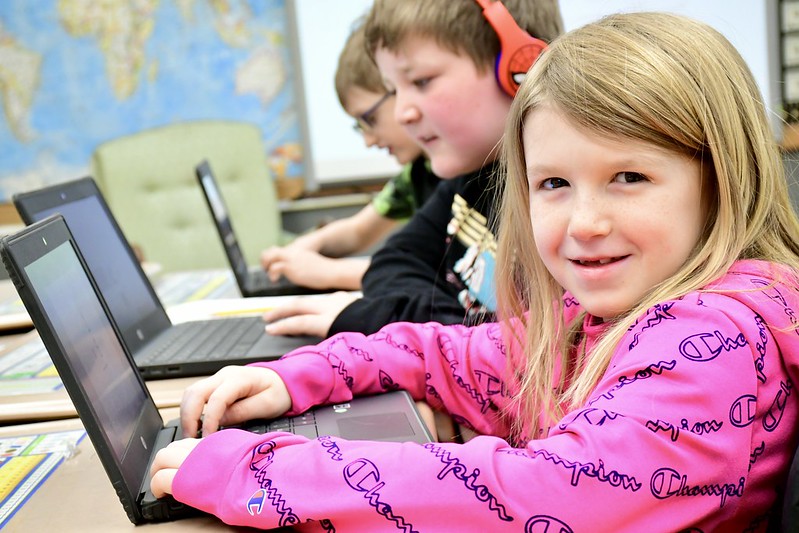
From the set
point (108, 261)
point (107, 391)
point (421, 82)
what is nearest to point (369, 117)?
point (421, 82)

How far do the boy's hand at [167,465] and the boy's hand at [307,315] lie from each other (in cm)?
43

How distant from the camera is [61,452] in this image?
0.78 metres

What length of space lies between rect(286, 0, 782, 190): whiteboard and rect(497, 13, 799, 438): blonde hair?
222cm

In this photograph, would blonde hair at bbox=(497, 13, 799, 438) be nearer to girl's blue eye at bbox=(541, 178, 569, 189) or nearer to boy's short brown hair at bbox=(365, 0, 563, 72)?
girl's blue eye at bbox=(541, 178, 569, 189)

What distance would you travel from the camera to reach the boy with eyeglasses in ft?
5.33

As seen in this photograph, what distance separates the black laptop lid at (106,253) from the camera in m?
1.06

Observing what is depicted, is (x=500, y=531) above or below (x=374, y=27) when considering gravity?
below

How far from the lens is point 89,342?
0.70 m

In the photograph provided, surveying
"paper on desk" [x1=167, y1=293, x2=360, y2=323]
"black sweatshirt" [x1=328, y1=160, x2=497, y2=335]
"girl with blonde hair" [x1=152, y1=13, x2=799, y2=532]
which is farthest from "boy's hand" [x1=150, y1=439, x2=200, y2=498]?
"paper on desk" [x1=167, y1=293, x2=360, y2=323]

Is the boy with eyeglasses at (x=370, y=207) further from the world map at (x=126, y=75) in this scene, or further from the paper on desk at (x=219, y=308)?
the world map at (x=126, y=75)

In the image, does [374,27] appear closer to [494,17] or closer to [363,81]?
[494,17]

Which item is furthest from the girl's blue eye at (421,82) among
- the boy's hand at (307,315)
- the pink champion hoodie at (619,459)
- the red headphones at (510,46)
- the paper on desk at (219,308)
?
the pink champion hoodie at (619,459)

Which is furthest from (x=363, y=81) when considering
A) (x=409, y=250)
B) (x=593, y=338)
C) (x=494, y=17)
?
(x=593, y=338)

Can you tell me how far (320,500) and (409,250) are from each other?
871 millimetres
